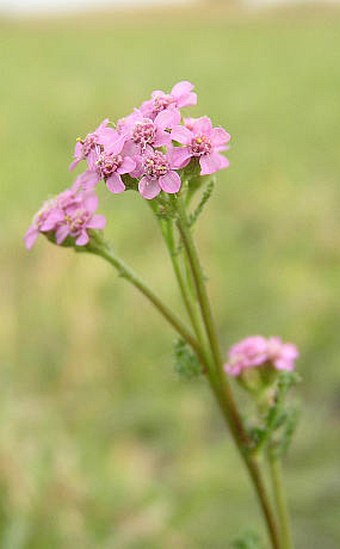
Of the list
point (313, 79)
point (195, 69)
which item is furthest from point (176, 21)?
point (313, 79)

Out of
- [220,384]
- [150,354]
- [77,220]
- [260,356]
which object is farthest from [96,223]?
[150,354]

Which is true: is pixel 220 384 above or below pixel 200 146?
below

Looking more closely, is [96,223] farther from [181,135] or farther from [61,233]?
[181,135]

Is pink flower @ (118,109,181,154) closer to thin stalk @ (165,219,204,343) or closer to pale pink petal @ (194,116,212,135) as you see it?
pale pink petal @ (194,116,212,135)

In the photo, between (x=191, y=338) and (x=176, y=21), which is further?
(x=176, y=21)

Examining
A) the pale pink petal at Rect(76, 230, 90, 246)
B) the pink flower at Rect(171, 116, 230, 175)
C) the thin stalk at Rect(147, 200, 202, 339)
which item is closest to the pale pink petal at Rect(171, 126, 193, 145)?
the pink flower at Rect(171, 116, 230, 175)

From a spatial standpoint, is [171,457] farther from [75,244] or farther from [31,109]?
[31,109]
